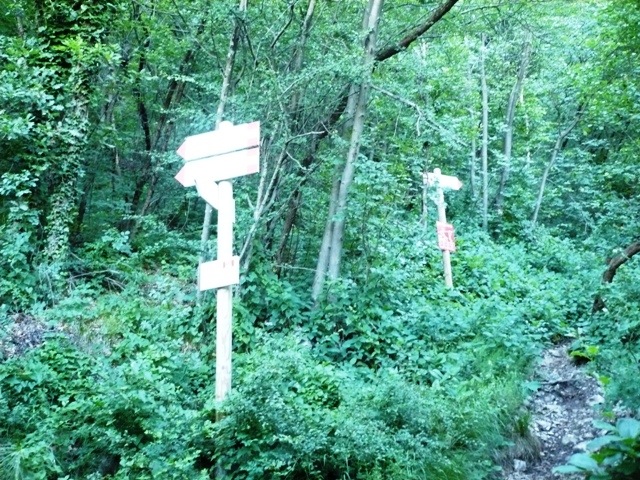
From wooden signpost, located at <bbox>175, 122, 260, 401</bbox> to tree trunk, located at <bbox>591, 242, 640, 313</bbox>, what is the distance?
4981 mm

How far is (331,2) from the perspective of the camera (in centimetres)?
878

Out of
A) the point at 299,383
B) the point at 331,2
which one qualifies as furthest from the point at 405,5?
the point at 299,383

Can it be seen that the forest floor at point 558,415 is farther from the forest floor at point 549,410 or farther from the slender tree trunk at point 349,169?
the slender tree trunk at point 349,169

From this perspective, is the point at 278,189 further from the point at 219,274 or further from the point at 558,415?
the point at 558,415

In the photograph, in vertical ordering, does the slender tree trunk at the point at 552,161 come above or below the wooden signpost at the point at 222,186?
above

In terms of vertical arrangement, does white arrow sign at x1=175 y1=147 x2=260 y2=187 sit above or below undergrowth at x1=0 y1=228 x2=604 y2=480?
above

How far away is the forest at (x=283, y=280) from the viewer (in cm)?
437

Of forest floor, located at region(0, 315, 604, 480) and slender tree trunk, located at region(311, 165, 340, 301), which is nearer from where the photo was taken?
forest floor, located at region(0, 315, 604, 480)

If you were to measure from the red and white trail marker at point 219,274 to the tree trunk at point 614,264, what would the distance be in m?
5.11

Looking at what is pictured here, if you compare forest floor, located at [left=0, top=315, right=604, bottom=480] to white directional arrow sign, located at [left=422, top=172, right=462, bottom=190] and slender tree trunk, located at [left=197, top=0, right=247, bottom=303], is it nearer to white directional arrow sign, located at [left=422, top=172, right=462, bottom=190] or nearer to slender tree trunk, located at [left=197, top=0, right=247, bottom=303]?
slender tree trunk, located at [left=197, top=0, right=247, bottom=303]

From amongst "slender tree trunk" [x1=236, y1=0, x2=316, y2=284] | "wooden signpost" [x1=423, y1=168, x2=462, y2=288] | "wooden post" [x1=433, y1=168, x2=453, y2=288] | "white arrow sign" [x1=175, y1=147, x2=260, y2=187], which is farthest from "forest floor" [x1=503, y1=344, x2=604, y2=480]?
"slender tree trunk" [x1=236, y1=0, x2=316, y2=284]

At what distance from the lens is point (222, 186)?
5.00 m

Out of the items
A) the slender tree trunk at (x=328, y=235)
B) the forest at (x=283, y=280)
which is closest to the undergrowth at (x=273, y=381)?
the forest at (x=283, y=280)

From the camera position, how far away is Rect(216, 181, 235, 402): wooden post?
15.6 ft
